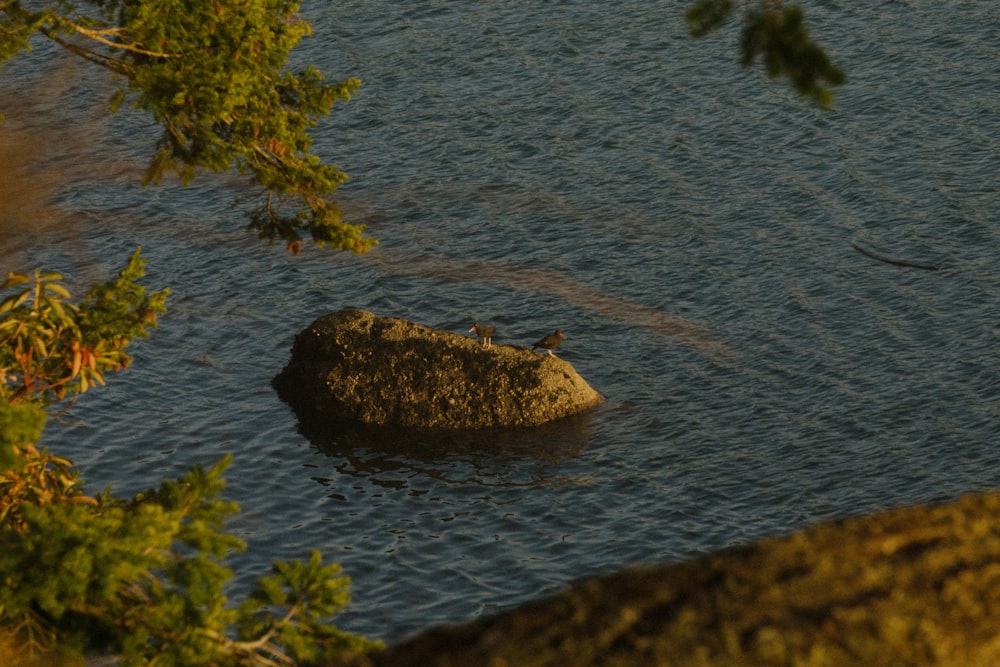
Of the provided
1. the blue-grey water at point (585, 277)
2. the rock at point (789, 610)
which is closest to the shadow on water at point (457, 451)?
the blue-grey water at point (585, 277)

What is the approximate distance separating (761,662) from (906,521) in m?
1.43

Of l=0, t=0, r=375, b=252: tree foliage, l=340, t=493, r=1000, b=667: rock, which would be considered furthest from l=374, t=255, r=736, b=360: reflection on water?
l=340, t=493, r=1000, b=667: rock

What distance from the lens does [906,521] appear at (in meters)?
6.89

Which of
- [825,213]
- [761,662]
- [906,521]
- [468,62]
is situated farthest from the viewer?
[468,62]

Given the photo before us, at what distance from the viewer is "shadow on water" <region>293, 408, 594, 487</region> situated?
1102 inches

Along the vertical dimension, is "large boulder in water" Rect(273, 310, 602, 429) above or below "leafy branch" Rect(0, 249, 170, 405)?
below

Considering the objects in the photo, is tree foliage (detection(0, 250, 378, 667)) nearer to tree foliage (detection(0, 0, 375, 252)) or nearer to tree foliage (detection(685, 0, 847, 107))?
tree foliage (detection(0, 0, 375, 252))

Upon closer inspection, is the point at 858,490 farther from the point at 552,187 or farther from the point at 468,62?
the point at 468,62

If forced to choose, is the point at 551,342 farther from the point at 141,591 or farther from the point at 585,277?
the point at 141,591

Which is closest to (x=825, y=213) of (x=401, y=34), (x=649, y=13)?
(x=649, y=13)

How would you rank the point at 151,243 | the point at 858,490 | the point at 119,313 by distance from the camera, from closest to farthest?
1. the point at 119,313
2. the point at 858,490
3. the point at 151,243

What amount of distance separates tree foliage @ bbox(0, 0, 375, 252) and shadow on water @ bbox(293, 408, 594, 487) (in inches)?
419

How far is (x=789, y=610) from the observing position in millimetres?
→ 6223

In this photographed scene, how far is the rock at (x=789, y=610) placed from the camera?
600 centimetres
